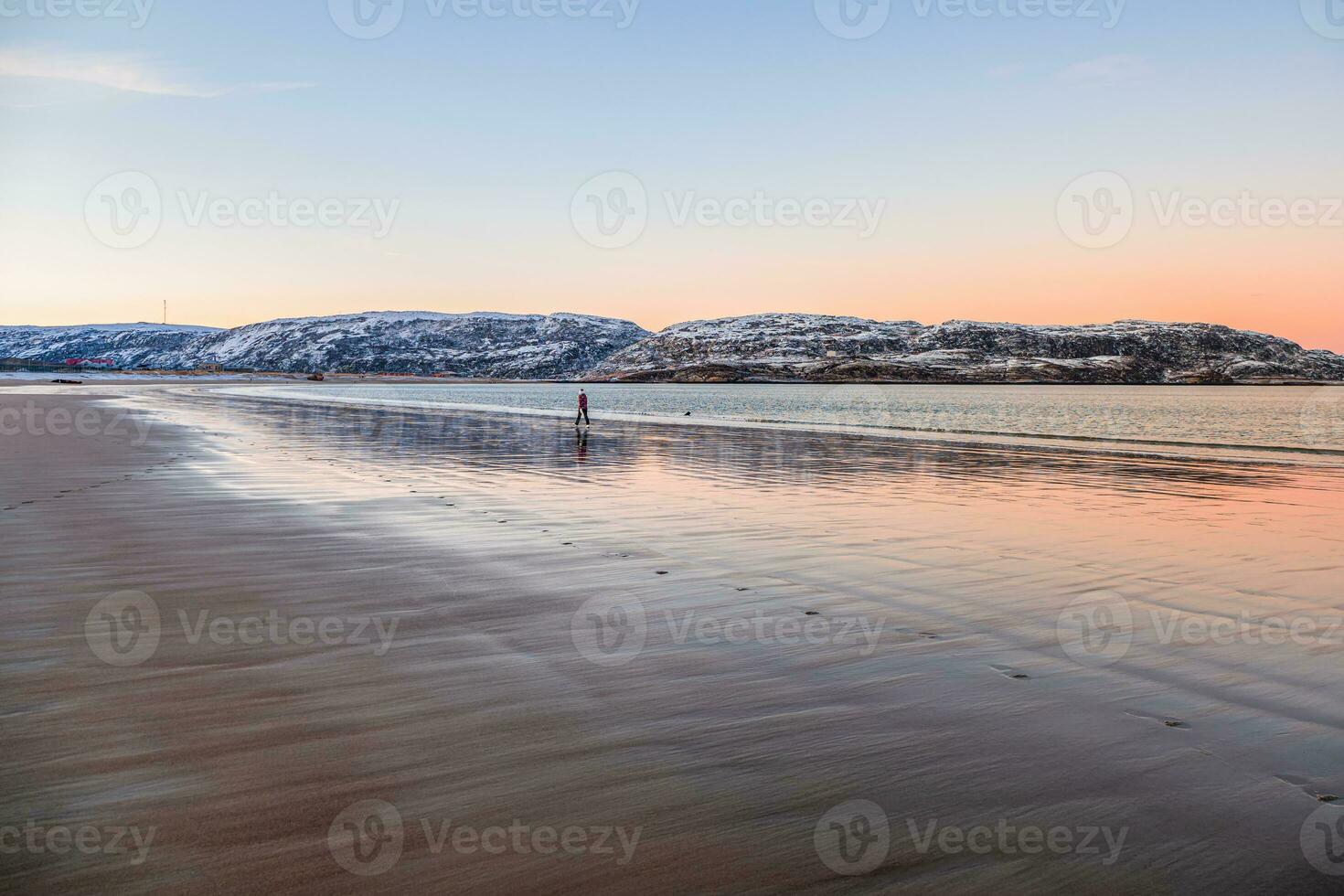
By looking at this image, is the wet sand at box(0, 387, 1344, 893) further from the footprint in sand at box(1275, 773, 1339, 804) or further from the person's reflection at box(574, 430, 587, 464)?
the person's reflection at box(574, 430, 587, 464)

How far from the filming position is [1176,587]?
9891 millimetres

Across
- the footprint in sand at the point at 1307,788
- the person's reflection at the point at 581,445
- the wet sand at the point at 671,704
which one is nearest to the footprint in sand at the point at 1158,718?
the wet sand at the point at 671,704

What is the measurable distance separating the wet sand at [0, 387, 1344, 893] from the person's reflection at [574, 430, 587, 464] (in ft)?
42.4

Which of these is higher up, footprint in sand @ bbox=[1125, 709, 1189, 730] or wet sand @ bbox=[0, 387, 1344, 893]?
footprint in sand @ bbox=[1125, 709, 1189, 730]

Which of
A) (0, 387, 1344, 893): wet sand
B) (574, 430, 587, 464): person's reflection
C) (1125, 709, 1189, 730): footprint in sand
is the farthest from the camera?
(574, 430, 587, 464): person's reflection

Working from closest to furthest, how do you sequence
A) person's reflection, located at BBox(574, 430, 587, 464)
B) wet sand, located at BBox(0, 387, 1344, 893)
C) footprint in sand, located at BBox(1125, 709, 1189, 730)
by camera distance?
wet sand, located at BBox(0, 387, 1344, 893) → footprint in sand, located at BBox(1125, 709, 1189, 730) → person's reflection, located at BBox(574, 430, 587, 464)

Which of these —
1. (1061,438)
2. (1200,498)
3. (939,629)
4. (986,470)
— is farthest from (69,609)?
(1061,438)

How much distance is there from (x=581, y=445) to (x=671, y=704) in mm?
26695

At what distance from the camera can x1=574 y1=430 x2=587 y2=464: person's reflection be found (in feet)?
89.8

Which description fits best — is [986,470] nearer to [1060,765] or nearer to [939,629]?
[939,629]

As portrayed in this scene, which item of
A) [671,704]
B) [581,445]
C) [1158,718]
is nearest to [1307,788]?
[1158,718]

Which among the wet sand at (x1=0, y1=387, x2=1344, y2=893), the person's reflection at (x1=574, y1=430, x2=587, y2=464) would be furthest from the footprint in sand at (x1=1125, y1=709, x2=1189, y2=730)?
the person's reflection at (x1=574, y1=430, x2=587, y2=464)

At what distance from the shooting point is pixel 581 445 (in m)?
32.5

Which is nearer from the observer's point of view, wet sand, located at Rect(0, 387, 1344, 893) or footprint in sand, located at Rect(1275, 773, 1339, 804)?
wet sand, located at Rect(0, 387, 1344, 893)
